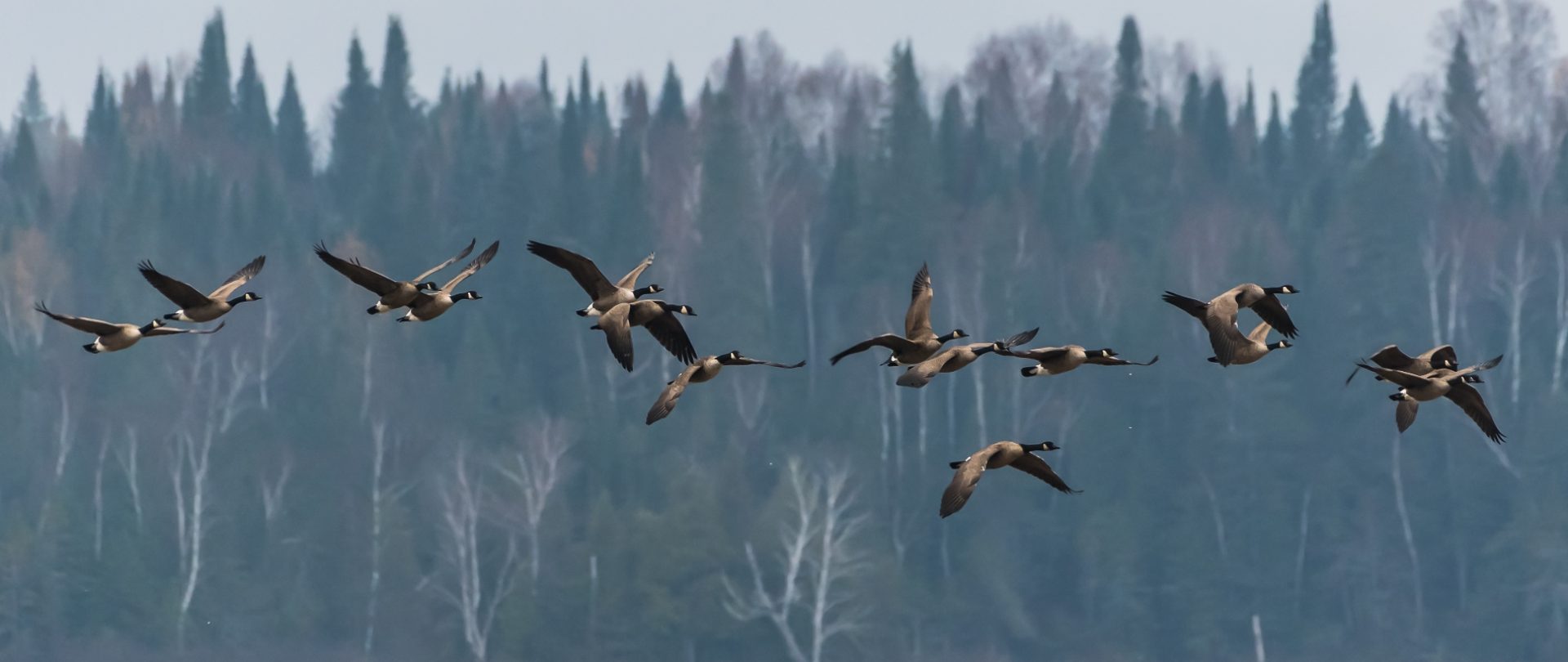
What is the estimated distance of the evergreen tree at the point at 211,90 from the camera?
147 m

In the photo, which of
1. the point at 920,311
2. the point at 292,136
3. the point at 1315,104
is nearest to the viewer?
the point at 920,311

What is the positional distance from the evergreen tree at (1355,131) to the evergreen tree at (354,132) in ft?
152

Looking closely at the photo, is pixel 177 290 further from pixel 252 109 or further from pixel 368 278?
pixel 252 109


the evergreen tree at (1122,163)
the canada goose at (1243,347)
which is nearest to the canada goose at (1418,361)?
the canada goose at (1243,347)

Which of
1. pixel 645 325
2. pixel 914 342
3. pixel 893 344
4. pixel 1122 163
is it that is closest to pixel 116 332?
pixel 645 325

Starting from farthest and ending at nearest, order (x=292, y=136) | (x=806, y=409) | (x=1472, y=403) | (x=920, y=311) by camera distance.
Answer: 1. (x=292, y=136)
2. (x=806, y=409)
3. (x=920, y=311)
4. (x=1472, y=403)

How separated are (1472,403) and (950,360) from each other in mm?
5262

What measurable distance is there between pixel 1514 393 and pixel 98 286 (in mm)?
55480

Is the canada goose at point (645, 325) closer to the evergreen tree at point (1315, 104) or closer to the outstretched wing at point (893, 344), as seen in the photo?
the outstretched wing at point (893, 344)

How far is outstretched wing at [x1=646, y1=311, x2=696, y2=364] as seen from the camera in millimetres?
30062

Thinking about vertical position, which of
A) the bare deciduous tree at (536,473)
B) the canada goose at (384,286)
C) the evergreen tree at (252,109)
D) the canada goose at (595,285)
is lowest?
the canada goose at (384,286)

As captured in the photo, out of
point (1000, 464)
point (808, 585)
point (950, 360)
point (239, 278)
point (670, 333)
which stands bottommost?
point (1000, 464)

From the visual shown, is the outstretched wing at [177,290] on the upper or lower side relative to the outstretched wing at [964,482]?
upper

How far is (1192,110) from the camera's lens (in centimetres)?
13400
